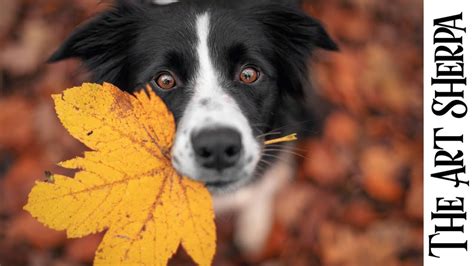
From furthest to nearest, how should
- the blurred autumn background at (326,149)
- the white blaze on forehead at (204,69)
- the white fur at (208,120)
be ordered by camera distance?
the blurred autumn background at (326,149) → the white blaze on forehead at (204,69) → the white fur at (208,120)

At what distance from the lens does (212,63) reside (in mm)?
2090

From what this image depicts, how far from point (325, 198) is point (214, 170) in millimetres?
1322

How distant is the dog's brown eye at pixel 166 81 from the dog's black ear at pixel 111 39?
23 cm

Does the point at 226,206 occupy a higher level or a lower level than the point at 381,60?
lower

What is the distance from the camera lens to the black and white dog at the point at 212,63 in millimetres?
1914

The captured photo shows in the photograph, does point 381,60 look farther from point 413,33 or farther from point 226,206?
point 226,206

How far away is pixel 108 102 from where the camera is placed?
1.84 meters

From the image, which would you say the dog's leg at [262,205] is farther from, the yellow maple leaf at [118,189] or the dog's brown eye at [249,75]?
the yellow maple leaf at [118,189]

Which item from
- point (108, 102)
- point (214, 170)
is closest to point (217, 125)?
point (214, 170)

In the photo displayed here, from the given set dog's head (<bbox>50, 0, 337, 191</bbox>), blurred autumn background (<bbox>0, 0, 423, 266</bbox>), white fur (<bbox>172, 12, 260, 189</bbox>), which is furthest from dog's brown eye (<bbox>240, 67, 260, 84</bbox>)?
blurred autumn background (<bbox>0, 0, 423, 266</bbox>)

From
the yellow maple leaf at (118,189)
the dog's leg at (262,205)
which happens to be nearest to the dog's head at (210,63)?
the yellow maple leaf at (118,189)

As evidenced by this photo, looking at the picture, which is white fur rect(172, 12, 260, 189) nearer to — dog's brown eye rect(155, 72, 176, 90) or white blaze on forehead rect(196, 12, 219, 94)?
white blaze on forehead rect(196, 12, 219, 94)

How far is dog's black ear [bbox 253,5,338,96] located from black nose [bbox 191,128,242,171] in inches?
24.9

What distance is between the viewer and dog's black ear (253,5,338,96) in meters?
2.38
